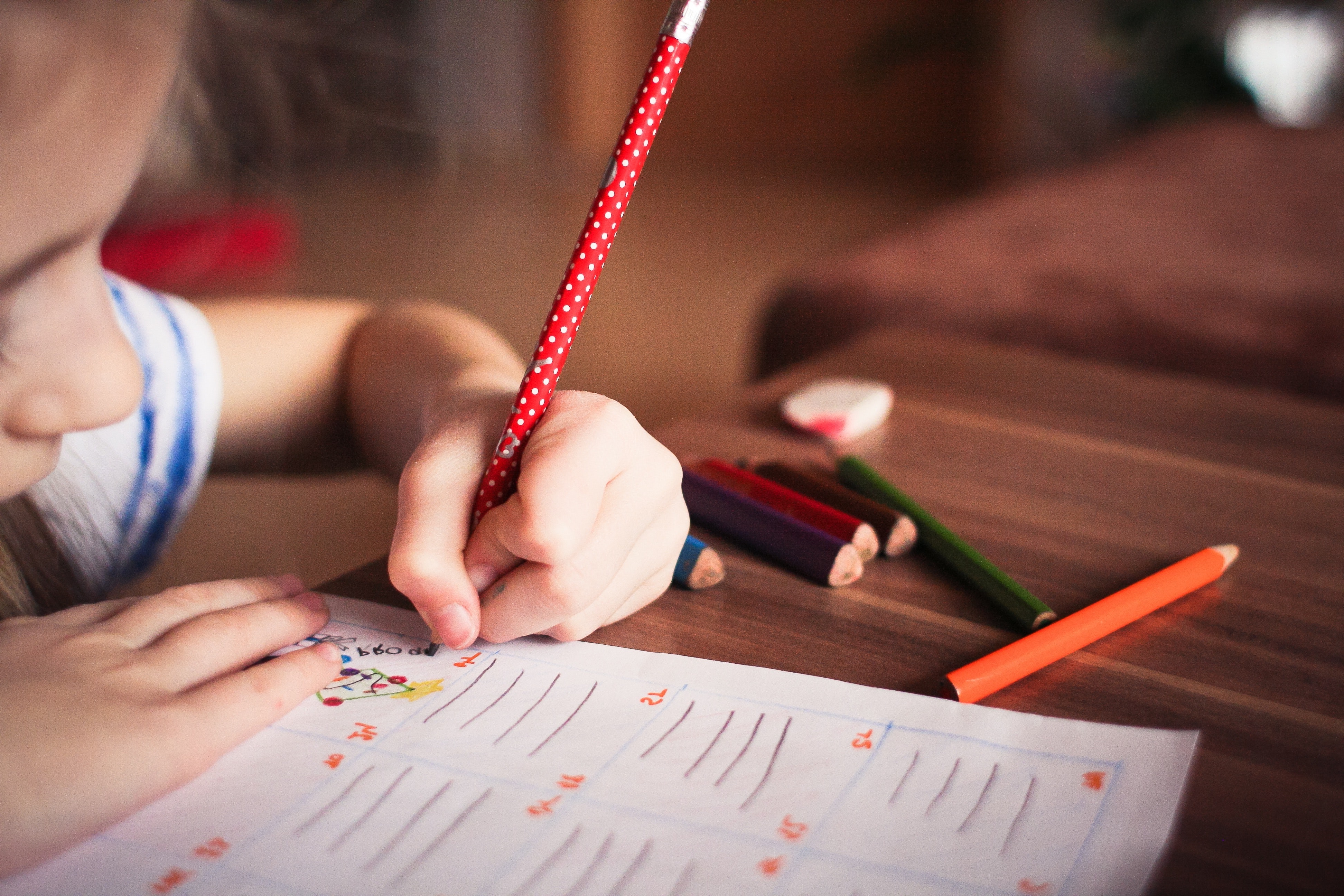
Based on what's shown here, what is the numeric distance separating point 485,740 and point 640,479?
10 cm

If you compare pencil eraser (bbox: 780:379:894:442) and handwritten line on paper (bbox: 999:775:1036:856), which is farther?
pencil eraser (bbox: 780:379:894:442)

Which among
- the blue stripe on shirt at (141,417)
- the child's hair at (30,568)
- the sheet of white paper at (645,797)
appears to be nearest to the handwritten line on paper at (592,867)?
the sheet of white paper at (645,797)

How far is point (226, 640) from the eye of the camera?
1.10ft

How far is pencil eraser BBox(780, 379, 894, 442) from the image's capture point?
1.81 feet

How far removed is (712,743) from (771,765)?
2 centimetres

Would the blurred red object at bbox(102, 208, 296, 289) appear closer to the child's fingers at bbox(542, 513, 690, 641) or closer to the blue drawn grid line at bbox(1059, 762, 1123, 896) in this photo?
the child's fingers at bbox(542, 513, 690, 641)

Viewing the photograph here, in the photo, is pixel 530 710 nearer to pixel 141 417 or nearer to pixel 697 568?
pixel 697 568

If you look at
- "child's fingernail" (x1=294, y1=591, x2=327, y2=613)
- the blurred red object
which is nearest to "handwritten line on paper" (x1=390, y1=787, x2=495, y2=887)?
"child's fingernail" (x1=294, y1=591, x2=327, y2=613)

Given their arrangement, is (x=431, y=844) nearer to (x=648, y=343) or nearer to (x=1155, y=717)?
(x=1155, y=717)

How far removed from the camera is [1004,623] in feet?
1.24

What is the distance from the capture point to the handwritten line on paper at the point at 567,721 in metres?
0.31

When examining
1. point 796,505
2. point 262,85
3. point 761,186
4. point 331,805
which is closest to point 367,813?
point 331,805

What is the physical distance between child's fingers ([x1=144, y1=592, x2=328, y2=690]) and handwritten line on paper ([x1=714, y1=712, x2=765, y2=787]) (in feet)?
0.51

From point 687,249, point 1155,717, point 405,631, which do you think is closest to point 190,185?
point 405,631
